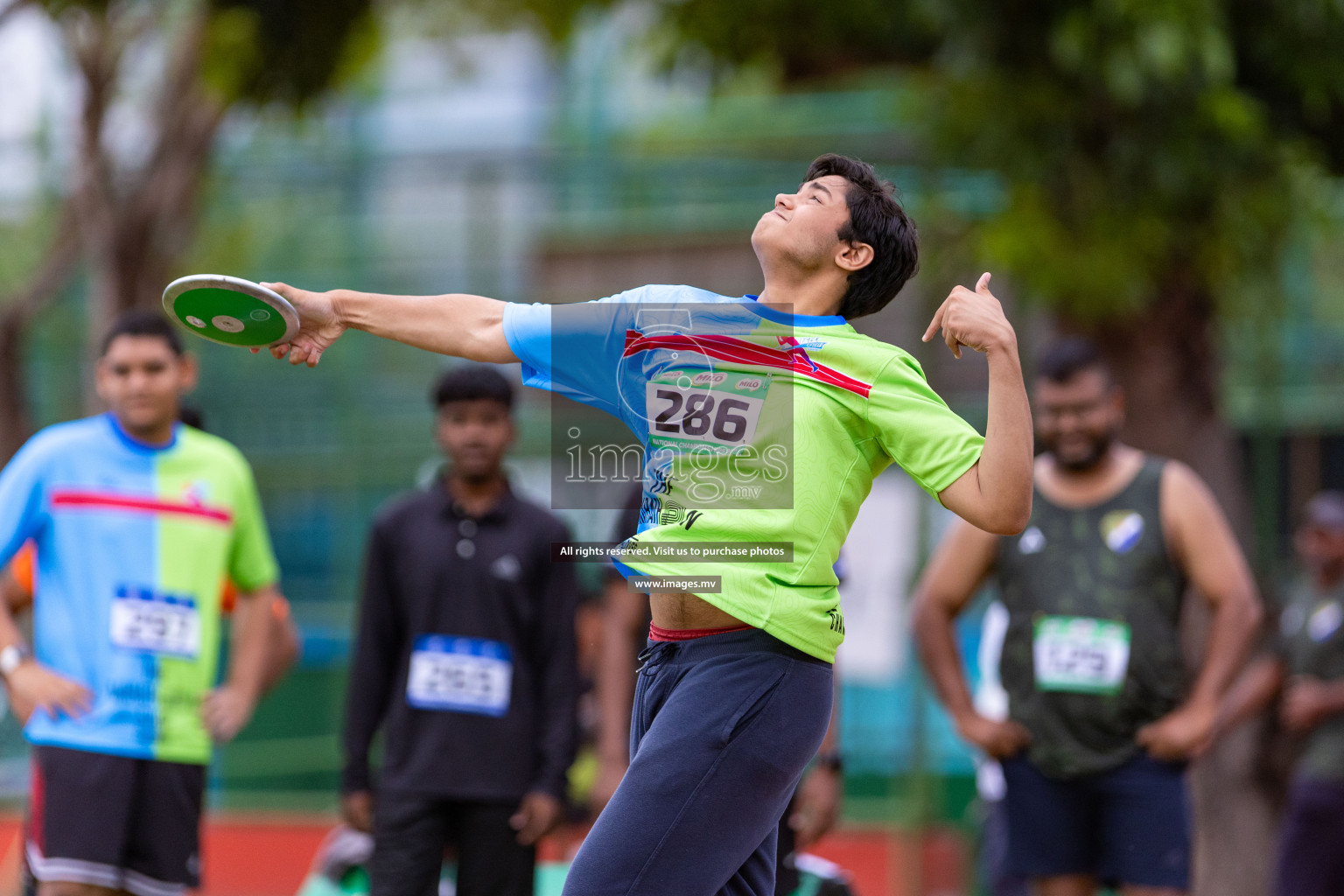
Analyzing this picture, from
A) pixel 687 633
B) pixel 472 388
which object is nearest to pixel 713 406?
pixel 687 633

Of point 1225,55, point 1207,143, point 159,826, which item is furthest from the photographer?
point 1207,143

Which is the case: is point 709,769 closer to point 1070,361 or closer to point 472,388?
point 472,388

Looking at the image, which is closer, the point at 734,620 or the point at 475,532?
the point at 734,620

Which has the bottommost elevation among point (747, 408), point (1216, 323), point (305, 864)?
point (305, 864)

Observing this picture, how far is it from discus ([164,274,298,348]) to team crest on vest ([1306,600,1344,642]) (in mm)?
5788

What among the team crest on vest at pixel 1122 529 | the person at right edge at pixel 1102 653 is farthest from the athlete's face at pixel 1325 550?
the team crest on vest at pixel 1122 529

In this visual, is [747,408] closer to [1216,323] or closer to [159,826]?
[159,826]

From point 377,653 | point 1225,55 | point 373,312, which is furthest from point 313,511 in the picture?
point 373,312

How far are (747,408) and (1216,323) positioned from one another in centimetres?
528

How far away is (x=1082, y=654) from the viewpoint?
5.11 m

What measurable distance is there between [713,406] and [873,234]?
0.50 metres

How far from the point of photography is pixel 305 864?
32.6ft

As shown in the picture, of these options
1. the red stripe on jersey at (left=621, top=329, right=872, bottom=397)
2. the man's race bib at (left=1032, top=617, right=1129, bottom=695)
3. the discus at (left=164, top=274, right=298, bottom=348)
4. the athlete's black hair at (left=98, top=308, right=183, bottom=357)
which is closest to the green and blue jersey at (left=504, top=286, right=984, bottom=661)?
the red stripe on jersey at (left=621, top=329, right=872, bottom=397)

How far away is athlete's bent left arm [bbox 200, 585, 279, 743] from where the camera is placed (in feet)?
16.1
